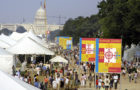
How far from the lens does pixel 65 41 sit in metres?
49.8

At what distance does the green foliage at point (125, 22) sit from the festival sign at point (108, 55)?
2217cm

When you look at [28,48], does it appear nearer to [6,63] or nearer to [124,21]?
[6,63]

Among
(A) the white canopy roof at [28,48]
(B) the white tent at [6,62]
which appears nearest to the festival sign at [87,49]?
(B) the white tent at [6,62]

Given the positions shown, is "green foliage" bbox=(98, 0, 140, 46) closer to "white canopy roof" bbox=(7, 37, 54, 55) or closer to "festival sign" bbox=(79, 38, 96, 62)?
"white canopy roof" bbox=(7, 37, 54, 55)

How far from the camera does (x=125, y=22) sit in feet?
148

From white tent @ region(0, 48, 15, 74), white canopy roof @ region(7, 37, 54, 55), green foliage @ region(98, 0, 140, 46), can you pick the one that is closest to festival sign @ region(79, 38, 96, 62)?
white tent @ region(0, 48, 15, 74)

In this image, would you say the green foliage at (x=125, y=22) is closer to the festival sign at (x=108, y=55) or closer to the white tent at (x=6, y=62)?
the white tent at (x=6, y=62)

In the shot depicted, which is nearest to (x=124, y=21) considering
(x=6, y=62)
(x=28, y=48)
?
(x=28, y=48)

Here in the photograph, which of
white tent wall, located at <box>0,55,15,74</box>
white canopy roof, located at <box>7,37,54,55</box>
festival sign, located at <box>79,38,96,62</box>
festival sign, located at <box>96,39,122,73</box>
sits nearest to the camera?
festival sign, located at <box>96,39,122,73</box>

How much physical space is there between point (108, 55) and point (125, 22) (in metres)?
26.3

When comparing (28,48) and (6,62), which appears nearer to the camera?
(6,62)

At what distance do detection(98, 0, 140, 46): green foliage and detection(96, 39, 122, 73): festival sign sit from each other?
2217 cm

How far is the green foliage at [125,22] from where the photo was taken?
140ft

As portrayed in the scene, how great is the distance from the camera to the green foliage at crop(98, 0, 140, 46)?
42719mm
